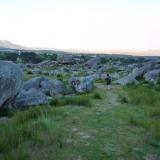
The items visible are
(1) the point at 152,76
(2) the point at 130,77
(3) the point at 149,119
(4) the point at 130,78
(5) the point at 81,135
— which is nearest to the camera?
(5) the point at 81,135

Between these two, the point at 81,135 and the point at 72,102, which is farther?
the point at 72,102

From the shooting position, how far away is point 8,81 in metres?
12.3

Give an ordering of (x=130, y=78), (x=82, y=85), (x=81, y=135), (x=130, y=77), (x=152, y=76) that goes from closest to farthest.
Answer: (x=81, y=135), (x=82, y=85), (x=152, y=76), (x=130, y=78), (x=130, y=77)

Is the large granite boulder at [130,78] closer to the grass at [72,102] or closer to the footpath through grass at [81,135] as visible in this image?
the grass at [72,102]

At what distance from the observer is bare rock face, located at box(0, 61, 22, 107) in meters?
12.1

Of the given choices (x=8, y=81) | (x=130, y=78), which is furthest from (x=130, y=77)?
(x=8, y=81)

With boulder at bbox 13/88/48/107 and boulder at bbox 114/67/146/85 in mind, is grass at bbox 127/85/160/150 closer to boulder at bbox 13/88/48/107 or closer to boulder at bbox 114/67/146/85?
boulder at bbox 13/88/48/107

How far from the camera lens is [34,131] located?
9227mm

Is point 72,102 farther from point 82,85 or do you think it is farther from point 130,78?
point 130,78

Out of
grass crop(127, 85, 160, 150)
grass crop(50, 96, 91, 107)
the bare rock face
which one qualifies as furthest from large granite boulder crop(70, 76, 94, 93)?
the bare rock face

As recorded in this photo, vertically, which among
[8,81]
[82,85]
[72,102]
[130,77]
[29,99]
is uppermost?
[8,81]

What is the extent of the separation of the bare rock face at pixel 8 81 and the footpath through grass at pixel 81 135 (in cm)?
77

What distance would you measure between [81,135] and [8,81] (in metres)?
3.99

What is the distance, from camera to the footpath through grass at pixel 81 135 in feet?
26.9
